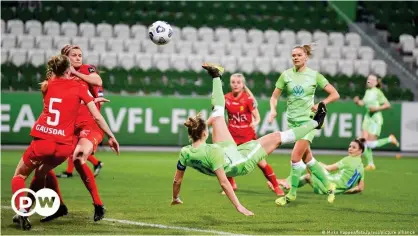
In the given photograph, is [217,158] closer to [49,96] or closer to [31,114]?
[49,96]

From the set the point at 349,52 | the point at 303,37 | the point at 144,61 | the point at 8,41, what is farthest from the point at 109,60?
the point at 349,52

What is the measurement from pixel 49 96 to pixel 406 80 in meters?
18.8

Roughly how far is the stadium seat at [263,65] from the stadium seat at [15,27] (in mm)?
7903

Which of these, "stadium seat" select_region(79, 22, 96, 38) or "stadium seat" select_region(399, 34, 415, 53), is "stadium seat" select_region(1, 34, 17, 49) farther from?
"stadium seat" select_region(399, 34, 415, 53)

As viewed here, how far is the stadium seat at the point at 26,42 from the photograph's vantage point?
2394cm

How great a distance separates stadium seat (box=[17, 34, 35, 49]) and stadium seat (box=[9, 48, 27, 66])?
0.74 metres

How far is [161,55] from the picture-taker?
23.6 m

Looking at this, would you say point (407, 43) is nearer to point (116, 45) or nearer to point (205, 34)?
point (205, 34)

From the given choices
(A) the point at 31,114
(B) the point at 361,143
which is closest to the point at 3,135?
(A) the point at 31,114

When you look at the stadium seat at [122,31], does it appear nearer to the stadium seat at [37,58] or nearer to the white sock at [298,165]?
the stadium seat at [37,58]

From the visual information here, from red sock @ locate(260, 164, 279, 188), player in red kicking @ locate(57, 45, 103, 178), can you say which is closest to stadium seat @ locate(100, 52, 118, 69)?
red sock @ locate(260, 164, 279, 188)

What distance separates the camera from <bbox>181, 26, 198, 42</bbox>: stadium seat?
24984mm

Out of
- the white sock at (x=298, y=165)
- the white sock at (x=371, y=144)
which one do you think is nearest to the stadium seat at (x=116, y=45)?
the white sock at (x=371, y=144)

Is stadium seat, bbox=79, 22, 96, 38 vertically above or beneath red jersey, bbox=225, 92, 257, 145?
above
